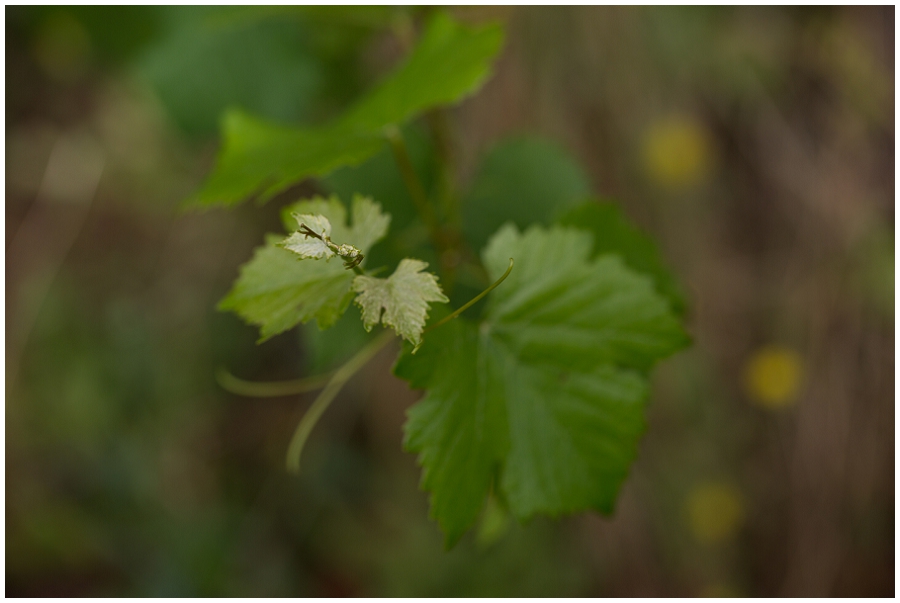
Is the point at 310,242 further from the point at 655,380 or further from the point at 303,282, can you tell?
the point at 655,380

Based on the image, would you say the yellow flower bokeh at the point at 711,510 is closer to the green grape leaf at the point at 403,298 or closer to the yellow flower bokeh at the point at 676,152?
the yellow flower bokeh at the point at 676,152

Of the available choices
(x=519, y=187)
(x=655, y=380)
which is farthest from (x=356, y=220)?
(x=655, y=380)

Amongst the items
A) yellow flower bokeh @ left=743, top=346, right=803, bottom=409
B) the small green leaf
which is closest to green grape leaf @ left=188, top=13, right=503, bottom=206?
the small green leaf

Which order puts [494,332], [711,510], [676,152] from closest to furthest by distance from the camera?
1. [494,332]
2. [676,152]
3. [711,510]

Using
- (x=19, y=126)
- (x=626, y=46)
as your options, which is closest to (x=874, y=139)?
(x=626, y=46)

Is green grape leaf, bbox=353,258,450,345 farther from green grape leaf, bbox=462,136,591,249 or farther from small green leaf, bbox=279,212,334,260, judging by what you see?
green grape leaf, bbox=462,136,591,249

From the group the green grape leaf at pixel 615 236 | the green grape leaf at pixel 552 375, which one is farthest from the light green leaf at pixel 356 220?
the green grape leaf at pixel 615 236

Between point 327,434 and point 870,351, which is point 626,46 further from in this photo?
point 327,434
